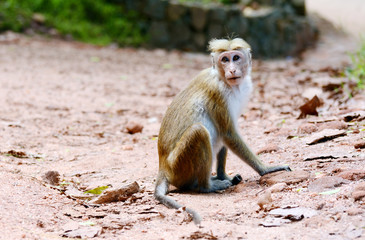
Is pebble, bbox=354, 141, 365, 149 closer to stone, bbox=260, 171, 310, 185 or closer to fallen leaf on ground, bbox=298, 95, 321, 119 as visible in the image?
stone, bbox=260, 171, 310, 185

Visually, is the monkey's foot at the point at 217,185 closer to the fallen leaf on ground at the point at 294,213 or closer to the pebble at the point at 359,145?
the fallen leaf on ground at the point at 294,213

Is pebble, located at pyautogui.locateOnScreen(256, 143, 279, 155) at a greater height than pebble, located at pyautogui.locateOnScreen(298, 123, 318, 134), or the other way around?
pebble, located at pyautogui.locateOnScreen(298, 123, 318, 134)

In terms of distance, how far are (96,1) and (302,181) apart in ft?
45.9

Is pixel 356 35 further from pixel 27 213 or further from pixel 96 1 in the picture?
pixel 27 213

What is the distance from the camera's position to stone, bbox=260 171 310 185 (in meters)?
4.71

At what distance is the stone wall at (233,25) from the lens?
15633 millimetres

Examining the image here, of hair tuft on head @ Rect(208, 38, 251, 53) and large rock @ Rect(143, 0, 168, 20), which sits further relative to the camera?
large rock @ Rect(143, 0, 168, 20)

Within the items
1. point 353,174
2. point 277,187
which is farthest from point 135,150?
point 353,174

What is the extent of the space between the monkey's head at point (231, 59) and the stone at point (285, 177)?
1.02m

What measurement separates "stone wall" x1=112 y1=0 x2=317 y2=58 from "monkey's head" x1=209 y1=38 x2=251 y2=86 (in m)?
10.0

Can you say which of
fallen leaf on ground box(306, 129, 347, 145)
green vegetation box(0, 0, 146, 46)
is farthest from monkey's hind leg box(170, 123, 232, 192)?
green vegetation box(0, 0, 146, 46)

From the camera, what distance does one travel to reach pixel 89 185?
5.48 m

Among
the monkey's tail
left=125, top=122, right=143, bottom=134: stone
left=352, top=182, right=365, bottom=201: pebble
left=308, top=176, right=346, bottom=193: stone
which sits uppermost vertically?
left=352, top=182, right=365, bottom=201: pebble

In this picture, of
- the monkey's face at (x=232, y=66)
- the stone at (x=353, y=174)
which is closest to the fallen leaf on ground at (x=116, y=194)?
the monkey's face at (x=232, y=66)
